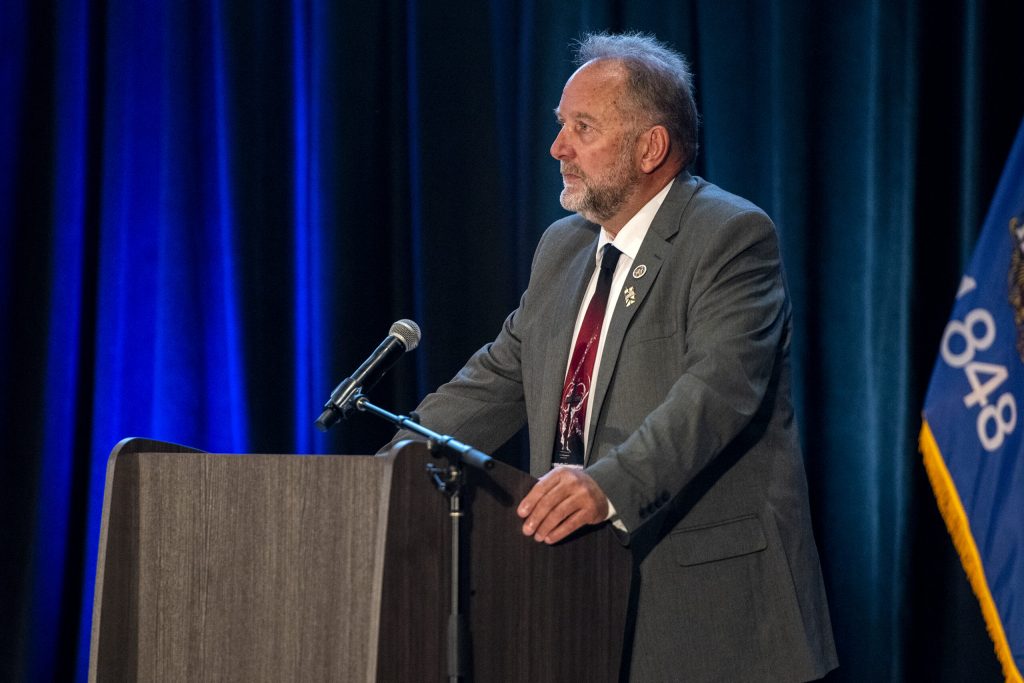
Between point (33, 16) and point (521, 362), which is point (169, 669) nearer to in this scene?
point (521, 362)

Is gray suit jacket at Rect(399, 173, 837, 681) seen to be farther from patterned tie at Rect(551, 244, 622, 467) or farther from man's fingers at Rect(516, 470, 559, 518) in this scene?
man's fingers at Rect(516, 470, 559, 518)

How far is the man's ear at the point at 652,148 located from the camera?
2916 mm

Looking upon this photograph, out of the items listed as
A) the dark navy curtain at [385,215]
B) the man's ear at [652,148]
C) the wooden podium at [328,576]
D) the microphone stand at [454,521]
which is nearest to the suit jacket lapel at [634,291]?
the man's ear at [652,148]

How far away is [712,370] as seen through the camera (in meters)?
2.34

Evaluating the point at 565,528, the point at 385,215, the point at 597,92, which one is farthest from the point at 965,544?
the point at 385,215

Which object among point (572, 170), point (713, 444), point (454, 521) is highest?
point (572, 170)

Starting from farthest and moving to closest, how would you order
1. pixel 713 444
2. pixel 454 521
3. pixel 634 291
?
pixel 634 291
pixel 713 444
pixel 454 521

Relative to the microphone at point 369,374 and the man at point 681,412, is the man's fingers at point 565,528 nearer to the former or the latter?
the man at point 681,412

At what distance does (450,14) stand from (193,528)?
227 cm

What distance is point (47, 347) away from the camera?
394cm

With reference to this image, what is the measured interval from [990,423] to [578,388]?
989 mm

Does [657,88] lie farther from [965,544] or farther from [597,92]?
[965,544]

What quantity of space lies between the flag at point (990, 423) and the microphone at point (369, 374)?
135 centimetres

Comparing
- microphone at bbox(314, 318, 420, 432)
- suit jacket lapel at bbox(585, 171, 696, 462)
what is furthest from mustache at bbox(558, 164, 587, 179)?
microphone at bbox(314, 318, 420, 432)
